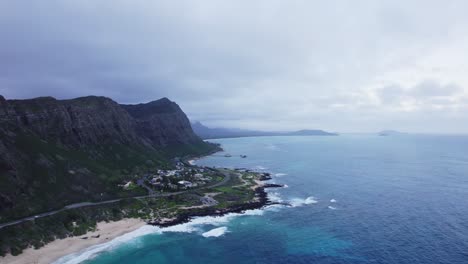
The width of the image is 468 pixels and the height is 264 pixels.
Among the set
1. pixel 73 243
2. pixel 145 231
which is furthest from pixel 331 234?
pixel 73 243

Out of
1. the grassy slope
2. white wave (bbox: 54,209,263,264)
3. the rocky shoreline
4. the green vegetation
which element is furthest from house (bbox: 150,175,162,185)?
white wave (bbox: 54,209,263,264)

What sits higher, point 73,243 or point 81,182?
point 81,182

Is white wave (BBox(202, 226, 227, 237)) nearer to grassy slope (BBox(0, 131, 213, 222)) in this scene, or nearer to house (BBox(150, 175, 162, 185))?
grassy slope (BBox(0, 131, 213, 222))

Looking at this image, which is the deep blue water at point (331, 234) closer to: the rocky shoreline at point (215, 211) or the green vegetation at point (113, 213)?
the rocky shoreline at point (215, 211)

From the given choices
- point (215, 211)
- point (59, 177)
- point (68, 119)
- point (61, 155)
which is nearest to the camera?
point (215, 211)

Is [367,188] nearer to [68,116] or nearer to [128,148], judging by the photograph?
[128,148]

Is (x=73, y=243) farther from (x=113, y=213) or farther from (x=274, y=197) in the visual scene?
(x=274, y=197)
